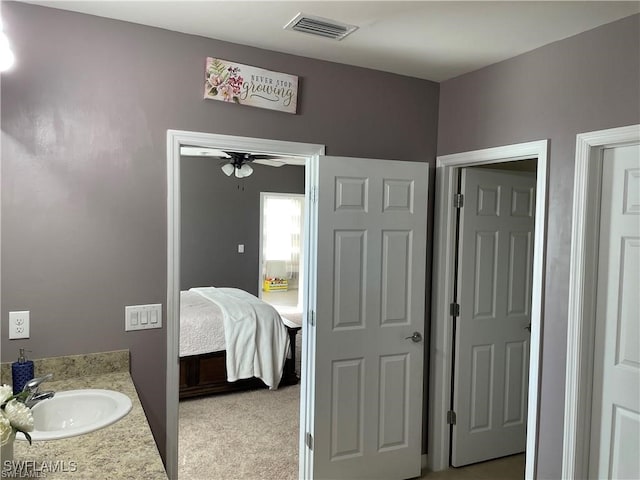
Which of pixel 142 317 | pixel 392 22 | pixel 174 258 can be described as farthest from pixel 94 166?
pixel 392 22

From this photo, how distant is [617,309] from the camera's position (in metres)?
2.17

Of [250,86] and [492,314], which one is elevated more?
[250,86]

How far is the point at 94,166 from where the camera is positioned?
2191mm

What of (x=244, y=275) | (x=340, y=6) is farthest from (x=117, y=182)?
(x=244, y=275)

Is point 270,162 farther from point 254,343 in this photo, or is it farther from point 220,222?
point 254,343

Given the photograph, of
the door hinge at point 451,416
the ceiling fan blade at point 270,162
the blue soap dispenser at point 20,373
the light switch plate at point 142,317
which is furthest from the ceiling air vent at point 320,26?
the ceiling fan blade at point 270,162

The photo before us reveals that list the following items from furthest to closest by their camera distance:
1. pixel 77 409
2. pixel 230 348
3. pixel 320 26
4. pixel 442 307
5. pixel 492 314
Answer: pixel 230 348, pixel 492 314, pixel 442 307, pixel 320 26, pixel 77 409

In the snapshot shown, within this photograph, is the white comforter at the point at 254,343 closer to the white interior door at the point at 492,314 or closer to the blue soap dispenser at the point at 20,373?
the white interior door at the point at 492,314

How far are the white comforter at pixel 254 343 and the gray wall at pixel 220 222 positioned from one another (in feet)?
8.20

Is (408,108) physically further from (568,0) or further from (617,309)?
(617,309)

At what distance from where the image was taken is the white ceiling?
1.98 meters

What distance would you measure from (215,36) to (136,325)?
146 centimetres

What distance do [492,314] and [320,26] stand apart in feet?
6.92

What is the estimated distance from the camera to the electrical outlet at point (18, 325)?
206 cm
